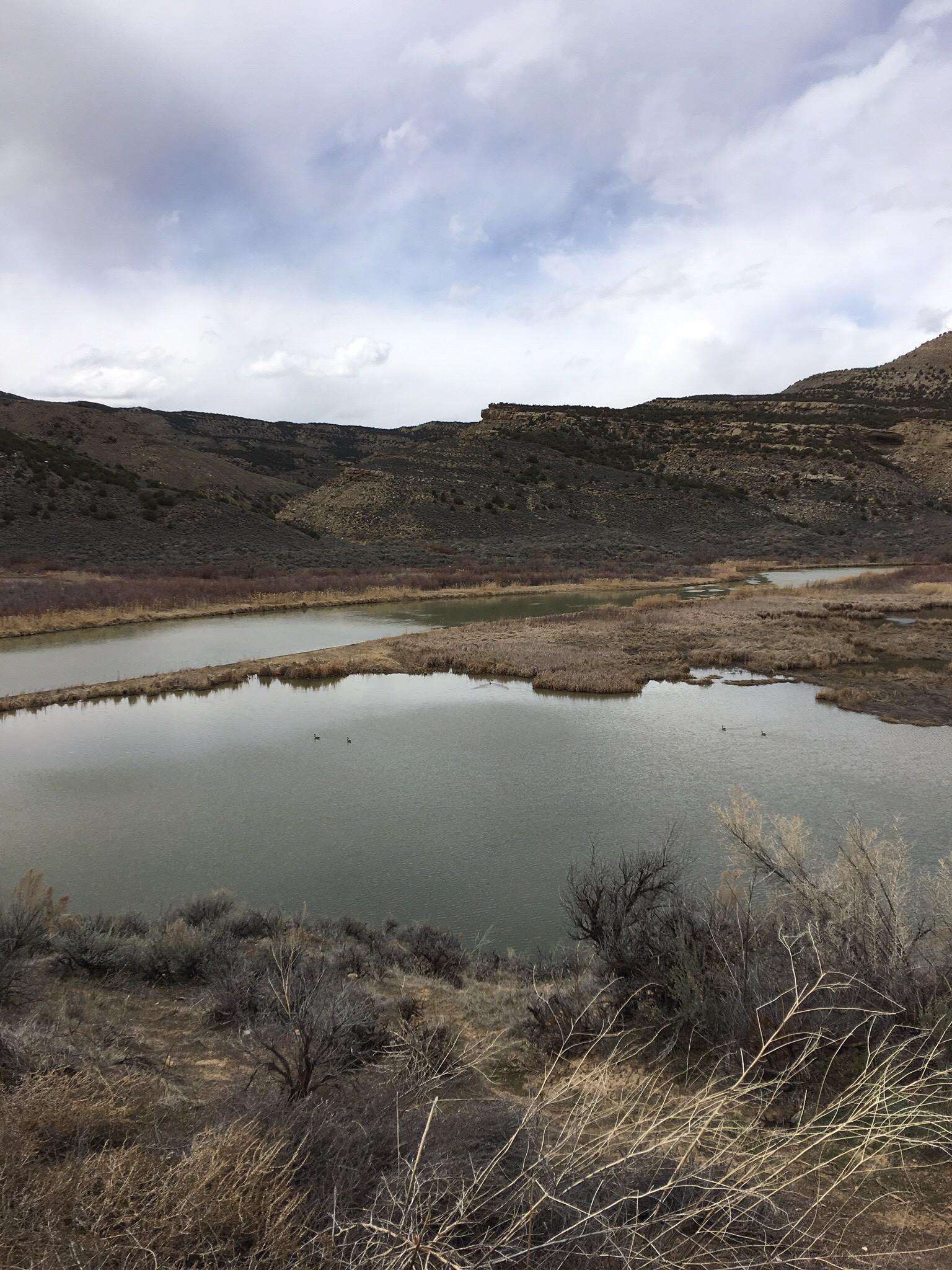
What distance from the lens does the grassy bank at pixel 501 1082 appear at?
2291 millimetres

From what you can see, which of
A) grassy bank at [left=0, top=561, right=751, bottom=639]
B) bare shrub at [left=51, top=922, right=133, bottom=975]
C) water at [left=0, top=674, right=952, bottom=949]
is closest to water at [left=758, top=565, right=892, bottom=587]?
grassy bank at [left=0, top=561, right=751, bottom=639]

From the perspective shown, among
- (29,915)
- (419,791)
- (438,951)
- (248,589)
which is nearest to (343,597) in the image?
(248,589)

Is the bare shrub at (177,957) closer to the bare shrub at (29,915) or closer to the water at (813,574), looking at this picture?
the bare shrub at (29,915)

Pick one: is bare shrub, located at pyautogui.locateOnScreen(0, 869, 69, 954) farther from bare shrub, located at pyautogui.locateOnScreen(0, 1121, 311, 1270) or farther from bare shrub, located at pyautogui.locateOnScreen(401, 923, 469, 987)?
bare shrub, located at pyautogui.locateOnScreen(0, 1121, 311, 1270)

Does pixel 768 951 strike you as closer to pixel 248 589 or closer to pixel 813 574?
pixel 248 589

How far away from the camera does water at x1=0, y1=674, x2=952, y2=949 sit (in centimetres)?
757

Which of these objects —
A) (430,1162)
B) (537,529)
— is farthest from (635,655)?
(537,529)

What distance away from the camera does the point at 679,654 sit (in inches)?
764

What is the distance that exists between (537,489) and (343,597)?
30547mm

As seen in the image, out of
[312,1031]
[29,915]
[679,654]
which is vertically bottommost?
[679,654]

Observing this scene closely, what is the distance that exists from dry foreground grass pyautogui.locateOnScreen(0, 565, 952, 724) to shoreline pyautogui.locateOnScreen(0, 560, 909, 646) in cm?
819

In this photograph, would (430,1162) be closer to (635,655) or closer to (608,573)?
(635,655)

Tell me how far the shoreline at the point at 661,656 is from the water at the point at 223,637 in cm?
134

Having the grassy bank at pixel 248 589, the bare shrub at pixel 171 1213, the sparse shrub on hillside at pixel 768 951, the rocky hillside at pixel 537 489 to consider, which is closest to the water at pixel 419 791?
the sparse shrub on hillside at pixel 768 951
